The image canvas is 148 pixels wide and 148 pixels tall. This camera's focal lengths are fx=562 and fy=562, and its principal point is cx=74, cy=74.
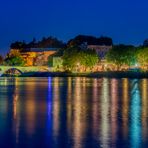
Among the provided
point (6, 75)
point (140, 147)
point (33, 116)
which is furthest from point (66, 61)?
point (140, 147)

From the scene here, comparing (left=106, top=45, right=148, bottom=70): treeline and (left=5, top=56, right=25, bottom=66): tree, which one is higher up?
(left=5, top=56, right=25, bottom=66): tree

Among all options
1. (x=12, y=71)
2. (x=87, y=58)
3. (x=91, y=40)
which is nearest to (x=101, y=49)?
(x=91, y=40)

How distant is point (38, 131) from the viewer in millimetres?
22109

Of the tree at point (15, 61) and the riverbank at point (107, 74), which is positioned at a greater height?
the tree at point (15, 61)

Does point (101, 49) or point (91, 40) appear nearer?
point (101, 49)

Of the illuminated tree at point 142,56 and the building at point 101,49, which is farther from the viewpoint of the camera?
the building at point 101,49

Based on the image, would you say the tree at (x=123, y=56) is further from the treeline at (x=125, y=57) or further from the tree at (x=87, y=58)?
the tree at (x=87, y=58)

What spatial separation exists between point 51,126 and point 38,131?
1.81m

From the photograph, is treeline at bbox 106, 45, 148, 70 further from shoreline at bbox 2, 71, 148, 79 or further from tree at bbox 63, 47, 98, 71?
tree at bbox 63, 47, 98, 71

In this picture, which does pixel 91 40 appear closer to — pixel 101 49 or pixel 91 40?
pixel 91 40

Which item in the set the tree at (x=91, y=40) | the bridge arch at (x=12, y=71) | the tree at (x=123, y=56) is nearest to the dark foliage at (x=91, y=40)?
the tree at (x=91, y=40)

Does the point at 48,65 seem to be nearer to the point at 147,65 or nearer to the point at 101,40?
the point at 101,40

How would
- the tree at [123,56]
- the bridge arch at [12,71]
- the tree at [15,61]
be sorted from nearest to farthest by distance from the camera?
the tree at [123,56], the bridge arch at [12,71], the tree at [15,61]

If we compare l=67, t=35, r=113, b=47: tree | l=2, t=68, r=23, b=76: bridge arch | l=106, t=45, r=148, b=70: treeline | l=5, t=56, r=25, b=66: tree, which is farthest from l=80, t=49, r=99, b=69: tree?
l=5, t=56, r=25, b=66: tree
